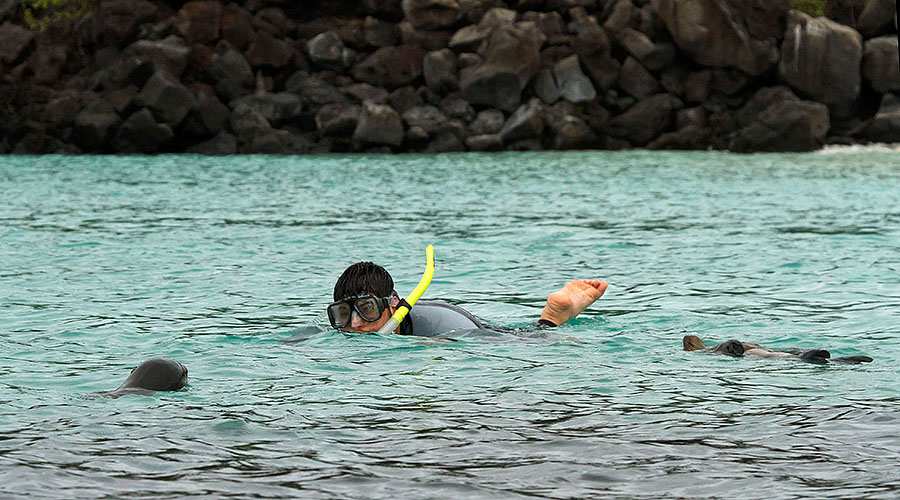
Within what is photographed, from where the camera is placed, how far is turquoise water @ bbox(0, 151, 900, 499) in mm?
4234

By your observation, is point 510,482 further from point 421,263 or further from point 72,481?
point 421,263

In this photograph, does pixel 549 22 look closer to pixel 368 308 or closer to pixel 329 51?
pixel 329 51

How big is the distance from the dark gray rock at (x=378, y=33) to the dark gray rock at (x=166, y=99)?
22.6ft

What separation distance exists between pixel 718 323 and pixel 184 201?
484 inches

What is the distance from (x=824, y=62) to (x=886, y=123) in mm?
2591

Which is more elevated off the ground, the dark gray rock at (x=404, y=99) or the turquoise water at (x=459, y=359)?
the dark gray rock at (x=404, y=99)

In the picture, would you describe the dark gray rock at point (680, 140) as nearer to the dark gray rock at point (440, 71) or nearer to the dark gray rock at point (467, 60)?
the dark gray rock at point (467, 60)

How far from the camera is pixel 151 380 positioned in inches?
215

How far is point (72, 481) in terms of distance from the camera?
13.5 feet

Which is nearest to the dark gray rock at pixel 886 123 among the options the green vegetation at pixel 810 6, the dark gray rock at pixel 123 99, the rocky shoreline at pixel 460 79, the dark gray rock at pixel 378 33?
the rocky shoreline at pixel 460 79

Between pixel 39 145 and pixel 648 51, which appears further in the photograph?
pixel 648 51

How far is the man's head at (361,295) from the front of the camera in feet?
21.6

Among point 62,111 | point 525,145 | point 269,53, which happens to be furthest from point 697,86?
point 62,111

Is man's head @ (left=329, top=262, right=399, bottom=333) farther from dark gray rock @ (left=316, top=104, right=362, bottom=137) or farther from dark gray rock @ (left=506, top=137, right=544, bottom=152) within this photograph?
dark gray rock @ (left=316, top=104, right=362, bottom=137)
